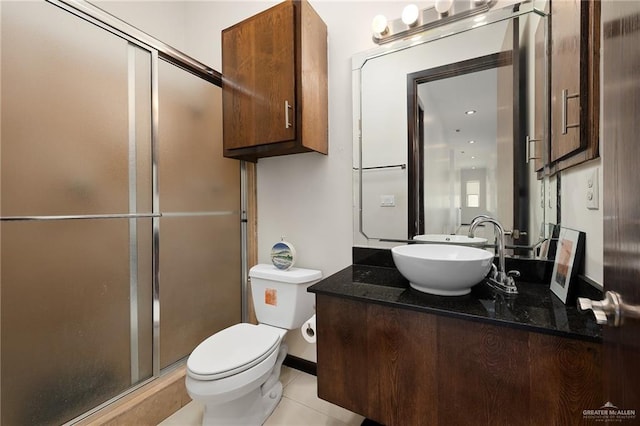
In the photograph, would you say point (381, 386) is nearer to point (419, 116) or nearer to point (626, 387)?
point (626, 387)

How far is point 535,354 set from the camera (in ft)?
2.53

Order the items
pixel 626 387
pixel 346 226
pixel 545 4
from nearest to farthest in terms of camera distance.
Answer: pixel 626 387 → pixel 545 4 → pixel 346 226

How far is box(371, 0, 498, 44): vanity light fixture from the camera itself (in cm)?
131

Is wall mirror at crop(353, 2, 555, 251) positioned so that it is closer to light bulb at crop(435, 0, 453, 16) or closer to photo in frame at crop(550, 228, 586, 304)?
light bulb at crop(435, 0, 453, 16)

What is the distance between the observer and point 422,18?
4.61 feet

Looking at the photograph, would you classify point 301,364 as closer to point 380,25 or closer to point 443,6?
point 380,25

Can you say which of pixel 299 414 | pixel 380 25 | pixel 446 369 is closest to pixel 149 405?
pixel 299 414

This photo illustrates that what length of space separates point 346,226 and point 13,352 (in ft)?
5.22

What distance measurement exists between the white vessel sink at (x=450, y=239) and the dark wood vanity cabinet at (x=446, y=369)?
586 mm

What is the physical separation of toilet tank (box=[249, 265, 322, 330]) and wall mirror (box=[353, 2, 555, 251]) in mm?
452

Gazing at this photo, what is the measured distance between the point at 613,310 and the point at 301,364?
1.71 metres

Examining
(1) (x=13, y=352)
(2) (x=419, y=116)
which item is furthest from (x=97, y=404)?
(2) (x=419, y=116)

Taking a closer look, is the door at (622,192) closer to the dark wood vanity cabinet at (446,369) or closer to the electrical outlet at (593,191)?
the dark wood vanity cabinet at (446,369)

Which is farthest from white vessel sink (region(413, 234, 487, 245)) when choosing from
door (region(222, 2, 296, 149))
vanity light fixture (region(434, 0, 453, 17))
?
vanity light fixture (region(434, 0, 453, 17))
